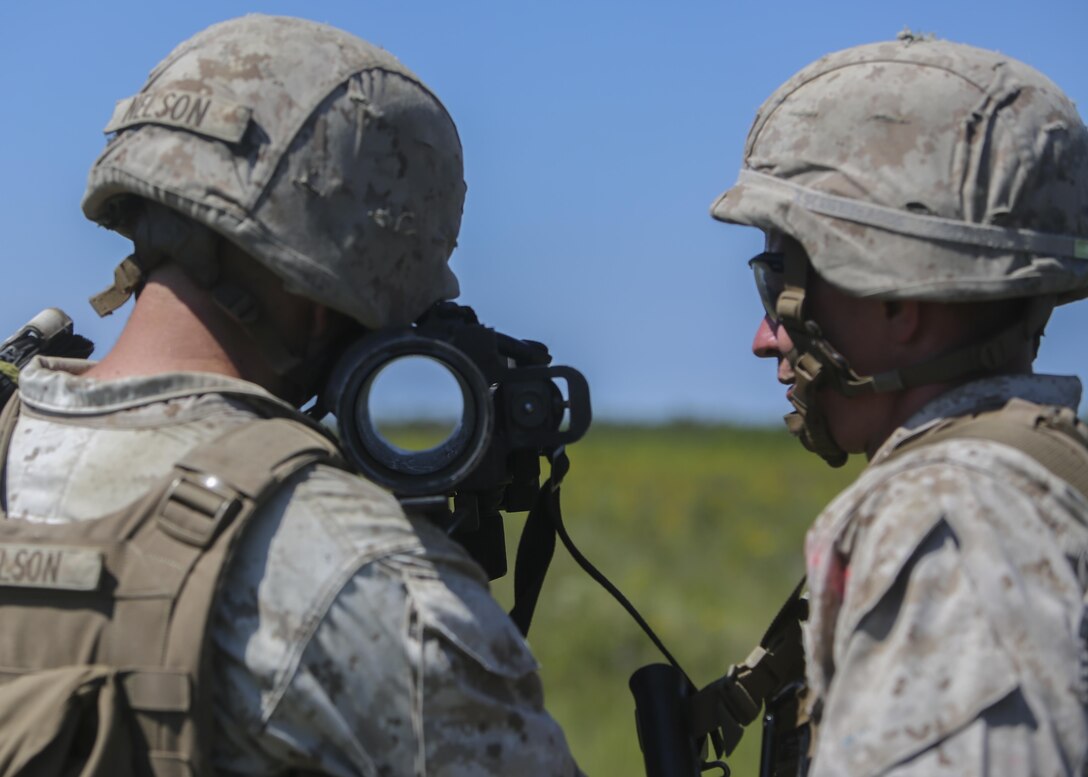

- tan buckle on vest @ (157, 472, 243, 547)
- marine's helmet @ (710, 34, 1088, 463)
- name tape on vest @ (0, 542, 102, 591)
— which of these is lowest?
name tape on vest @ (0, 542, 102, 591)

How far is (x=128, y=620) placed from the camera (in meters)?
3.51

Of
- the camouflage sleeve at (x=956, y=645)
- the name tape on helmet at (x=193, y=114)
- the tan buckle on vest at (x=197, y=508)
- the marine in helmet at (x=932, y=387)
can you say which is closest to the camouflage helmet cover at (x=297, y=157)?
the name tape on helmet at (x=193, y=114)

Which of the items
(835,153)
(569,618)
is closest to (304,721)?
(835,153)

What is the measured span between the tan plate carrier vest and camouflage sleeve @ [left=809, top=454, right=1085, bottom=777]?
128 cm

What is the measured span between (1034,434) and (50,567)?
2.14m

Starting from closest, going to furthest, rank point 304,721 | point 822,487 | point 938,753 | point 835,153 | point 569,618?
point 938,753, point 304,721, point 835,153, point 569,618, point 822,487

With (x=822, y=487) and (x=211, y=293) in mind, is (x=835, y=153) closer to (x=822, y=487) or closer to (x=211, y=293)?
(x=211, y=293)

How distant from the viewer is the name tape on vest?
11.6 feet

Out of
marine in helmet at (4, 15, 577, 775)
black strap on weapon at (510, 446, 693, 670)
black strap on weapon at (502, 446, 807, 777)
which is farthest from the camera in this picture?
black strap on weapon at (510, 446, 693, 670)

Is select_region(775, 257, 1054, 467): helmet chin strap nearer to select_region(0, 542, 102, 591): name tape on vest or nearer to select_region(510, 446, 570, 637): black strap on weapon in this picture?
select_region(510, 446, 570, 637): black strap on weapon

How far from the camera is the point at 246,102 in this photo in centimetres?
409

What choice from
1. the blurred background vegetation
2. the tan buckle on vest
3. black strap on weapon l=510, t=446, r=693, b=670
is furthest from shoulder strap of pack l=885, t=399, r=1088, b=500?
the blurred background vegetation

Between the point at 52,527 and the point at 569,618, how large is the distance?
15.2 m

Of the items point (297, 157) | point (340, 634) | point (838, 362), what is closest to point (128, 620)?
point (340, 634)
